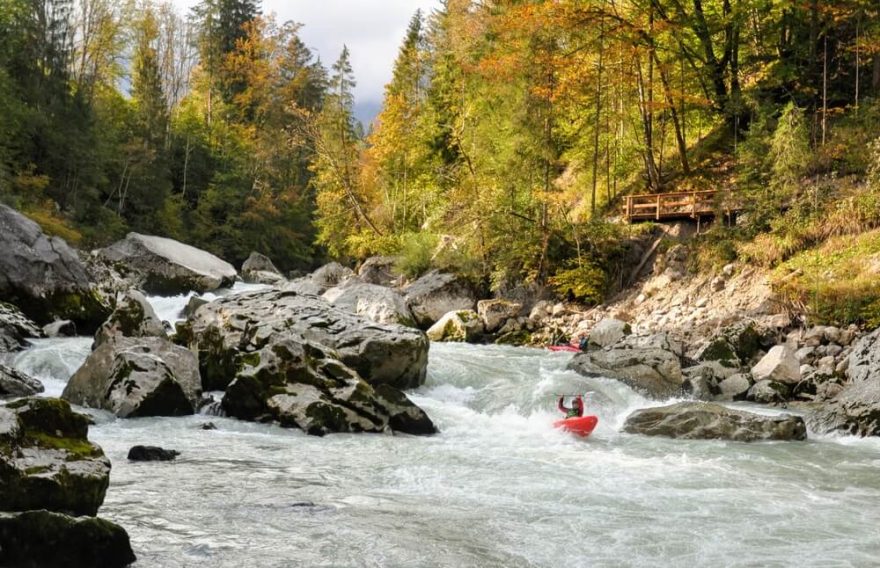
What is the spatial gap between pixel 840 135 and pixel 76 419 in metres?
21.1

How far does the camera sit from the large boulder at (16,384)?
10.7m

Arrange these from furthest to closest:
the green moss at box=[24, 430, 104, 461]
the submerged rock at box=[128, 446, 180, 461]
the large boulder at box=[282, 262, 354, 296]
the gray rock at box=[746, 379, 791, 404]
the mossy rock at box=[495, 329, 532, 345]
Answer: the large boulder at box=[282, 262, 354, 296] < the mossy rock at box=[495, 329, 532, 345] < the gray rock at box=[746, 379, 791, 404] < the submerged rock at box=[128, 446, 180, 461] < the green moss at box=[24, 430, 104, 461]

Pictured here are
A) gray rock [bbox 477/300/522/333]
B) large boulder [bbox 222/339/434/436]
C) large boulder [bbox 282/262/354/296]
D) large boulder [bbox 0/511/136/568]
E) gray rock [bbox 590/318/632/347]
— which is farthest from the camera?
large boulder [bbox 282/262/354/296]

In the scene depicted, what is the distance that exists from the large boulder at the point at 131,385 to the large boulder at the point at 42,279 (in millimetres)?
5852

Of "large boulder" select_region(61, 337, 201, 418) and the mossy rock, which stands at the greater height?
the mossy rock

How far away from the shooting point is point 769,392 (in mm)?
13469

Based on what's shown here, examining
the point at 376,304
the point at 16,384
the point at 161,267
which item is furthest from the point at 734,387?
the point at 161,267

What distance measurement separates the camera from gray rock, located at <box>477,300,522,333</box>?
20.7 meters

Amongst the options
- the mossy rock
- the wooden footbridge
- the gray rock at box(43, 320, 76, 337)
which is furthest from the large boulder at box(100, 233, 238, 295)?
the wooden footbridge

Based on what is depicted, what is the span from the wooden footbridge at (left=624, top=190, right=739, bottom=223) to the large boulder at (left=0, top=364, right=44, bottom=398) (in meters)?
17.0

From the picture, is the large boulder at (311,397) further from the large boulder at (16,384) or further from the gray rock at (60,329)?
the gray rock at (60,329)

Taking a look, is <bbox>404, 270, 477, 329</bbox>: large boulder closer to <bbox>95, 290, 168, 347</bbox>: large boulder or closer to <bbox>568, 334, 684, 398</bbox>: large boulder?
<bbox>568, 334, 684, 398</bbox>: large boulder

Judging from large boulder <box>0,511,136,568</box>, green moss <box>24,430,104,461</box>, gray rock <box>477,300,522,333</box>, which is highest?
gray rock <box>477,300,522,333</box>

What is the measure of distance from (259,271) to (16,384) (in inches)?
917
